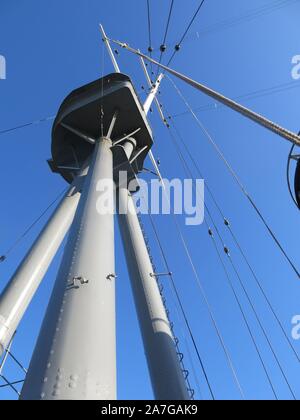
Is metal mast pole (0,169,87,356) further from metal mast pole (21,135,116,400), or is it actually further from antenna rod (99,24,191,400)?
metal mast pole (21,135,116,400)

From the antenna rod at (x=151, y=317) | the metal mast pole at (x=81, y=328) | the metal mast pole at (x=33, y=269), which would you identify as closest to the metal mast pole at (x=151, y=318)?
the antenna rod at (x=151, y=317)

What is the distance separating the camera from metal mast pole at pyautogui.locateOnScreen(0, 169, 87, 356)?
20.4 feet

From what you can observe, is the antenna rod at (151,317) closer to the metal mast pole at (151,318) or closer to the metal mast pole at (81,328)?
the metal mast pole at (151,318)

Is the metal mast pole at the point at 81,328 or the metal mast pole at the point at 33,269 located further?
the metal mast pole at the point at 33,269

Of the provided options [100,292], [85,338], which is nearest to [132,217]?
[100,292]

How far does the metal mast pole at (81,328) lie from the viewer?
10.7ft

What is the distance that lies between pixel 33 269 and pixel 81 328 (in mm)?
4167

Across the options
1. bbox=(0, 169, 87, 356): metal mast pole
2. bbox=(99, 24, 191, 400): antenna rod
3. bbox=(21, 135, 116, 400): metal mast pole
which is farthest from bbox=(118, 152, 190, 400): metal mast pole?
bbox=(21, 135, 116, 400): metal mast pole

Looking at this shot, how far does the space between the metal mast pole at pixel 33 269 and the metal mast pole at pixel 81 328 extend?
229cm

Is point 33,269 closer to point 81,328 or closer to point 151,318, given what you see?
point 151,318

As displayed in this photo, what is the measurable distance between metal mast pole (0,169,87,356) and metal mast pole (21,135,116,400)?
90.0 inches

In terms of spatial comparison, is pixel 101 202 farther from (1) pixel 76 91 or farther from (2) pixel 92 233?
(1) pixel 76 91

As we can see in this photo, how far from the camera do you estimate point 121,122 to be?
39.2 ft
